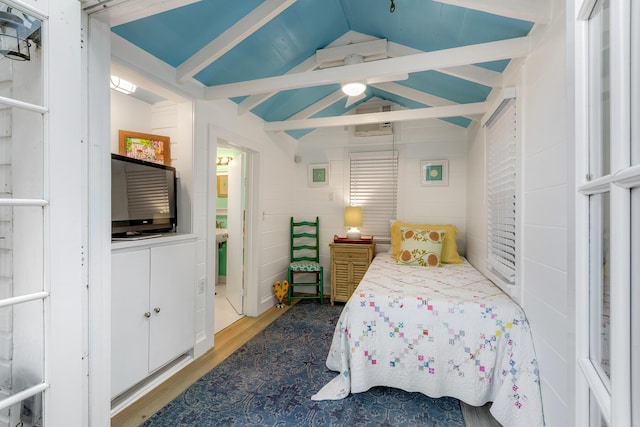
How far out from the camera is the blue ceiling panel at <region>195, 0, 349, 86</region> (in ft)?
7.44

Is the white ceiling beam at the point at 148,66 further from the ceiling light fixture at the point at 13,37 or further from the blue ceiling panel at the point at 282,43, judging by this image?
the ceiling light fixture at the point at 13,37

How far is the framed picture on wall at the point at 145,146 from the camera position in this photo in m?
2.33

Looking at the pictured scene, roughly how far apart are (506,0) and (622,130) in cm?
137

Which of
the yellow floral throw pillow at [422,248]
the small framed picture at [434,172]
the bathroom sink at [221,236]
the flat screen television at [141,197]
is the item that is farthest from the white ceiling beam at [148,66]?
the small framed picture at [434,172]

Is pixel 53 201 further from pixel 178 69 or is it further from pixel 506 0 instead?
pixel 506 0

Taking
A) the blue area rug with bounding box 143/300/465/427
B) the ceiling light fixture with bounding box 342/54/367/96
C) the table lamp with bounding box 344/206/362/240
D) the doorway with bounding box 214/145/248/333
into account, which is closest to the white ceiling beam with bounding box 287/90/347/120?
the ceiling light fixture with bounding box 342/54/367/96

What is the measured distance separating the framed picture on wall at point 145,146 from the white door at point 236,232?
1.14 m

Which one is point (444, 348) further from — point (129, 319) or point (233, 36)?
point (233, 36)

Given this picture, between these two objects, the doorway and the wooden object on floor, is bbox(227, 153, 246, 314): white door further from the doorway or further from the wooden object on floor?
the wooden object on floor

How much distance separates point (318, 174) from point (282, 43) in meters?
2.13

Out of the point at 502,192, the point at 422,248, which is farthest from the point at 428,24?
the point at 422,248

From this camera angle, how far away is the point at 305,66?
2.95 m

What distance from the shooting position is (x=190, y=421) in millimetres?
1701

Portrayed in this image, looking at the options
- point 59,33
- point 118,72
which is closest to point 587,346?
point 59,33
